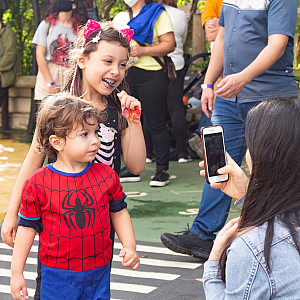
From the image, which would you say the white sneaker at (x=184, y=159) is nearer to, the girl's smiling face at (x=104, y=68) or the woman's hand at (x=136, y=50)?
the woman's hand at (x=136, y=50)

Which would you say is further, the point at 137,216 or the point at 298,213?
the point at 137,216

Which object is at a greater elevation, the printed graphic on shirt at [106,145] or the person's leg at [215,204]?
the printed graphic on shirt at [106,145]

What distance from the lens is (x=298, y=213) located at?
6.93 ft

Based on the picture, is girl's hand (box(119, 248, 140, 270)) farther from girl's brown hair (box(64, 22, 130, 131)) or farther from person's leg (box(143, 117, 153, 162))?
person's leg (box(143, 117, 153, 162))

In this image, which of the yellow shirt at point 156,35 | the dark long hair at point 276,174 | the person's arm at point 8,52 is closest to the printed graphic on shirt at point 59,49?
the yellow shirt at point 156,35

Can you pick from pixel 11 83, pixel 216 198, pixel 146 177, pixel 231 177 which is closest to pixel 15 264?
pixel 231 177

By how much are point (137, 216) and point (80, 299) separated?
3259mm

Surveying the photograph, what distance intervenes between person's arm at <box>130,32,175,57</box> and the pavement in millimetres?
1364

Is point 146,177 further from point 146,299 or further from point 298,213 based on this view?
point 298,213

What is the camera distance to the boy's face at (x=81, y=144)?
114 inches

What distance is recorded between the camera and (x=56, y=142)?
2945 millimetres

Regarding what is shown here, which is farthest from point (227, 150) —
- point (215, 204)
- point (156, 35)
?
point (156, 35)

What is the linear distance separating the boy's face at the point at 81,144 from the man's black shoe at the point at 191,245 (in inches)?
78.6

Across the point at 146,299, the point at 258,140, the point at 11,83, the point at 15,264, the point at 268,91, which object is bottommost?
the point at 11,83
